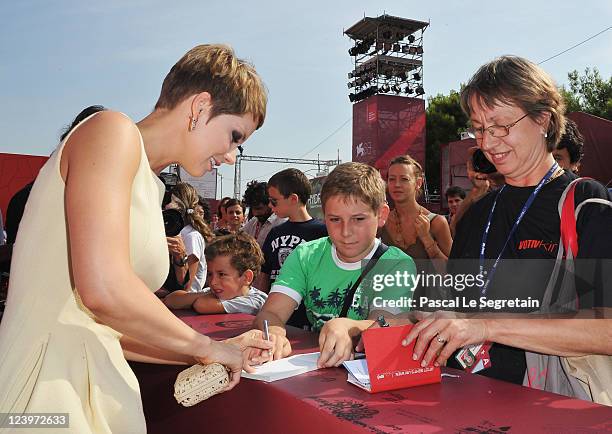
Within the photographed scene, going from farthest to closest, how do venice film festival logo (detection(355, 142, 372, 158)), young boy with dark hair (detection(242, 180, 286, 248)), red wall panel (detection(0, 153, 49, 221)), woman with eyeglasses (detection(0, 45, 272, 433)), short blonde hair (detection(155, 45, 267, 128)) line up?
venice film festival logo (detection(355, 142, 372, 158)), red wall panel (detection(0, 153, 49, 221)), young boy with dark hair (detection(242, 180, 286, 248)), short blonde hair (detection(155, 45, 267, 128)), woman with eyeglasses (detection(0, 45, 272, 433))

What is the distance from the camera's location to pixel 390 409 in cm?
119

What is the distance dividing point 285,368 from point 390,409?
436mm

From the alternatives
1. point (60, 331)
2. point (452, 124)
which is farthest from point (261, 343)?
point (452, 124)

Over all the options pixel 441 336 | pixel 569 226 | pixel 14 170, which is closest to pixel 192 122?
pixel 441 336

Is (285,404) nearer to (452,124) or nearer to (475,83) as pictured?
(475,83)

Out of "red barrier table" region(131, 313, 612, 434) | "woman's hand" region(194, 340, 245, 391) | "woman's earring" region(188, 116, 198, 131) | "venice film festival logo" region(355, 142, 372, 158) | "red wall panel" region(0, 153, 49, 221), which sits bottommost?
"red barrier table" region(131, 313, 612, 434)

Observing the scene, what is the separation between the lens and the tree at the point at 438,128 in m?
34.2

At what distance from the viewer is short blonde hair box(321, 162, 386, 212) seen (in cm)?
220

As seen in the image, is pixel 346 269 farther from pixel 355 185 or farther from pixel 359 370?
pixel 359 370

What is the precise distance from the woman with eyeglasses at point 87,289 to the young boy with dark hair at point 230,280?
1.51 m

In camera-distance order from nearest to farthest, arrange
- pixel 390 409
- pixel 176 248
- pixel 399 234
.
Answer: pixel 390 409 → pixel 176 248 → pixel 399 234

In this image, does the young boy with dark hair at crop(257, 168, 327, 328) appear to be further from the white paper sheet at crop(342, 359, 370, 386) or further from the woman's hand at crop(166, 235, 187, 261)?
the white paper sheet at crop(342, 359, 370, 386)

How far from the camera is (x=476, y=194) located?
179 inches

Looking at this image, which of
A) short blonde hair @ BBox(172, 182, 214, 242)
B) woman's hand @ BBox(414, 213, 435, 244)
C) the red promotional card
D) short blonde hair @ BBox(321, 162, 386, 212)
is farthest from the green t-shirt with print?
short blonde hair @ BBox(172, 182, 214, 242)
